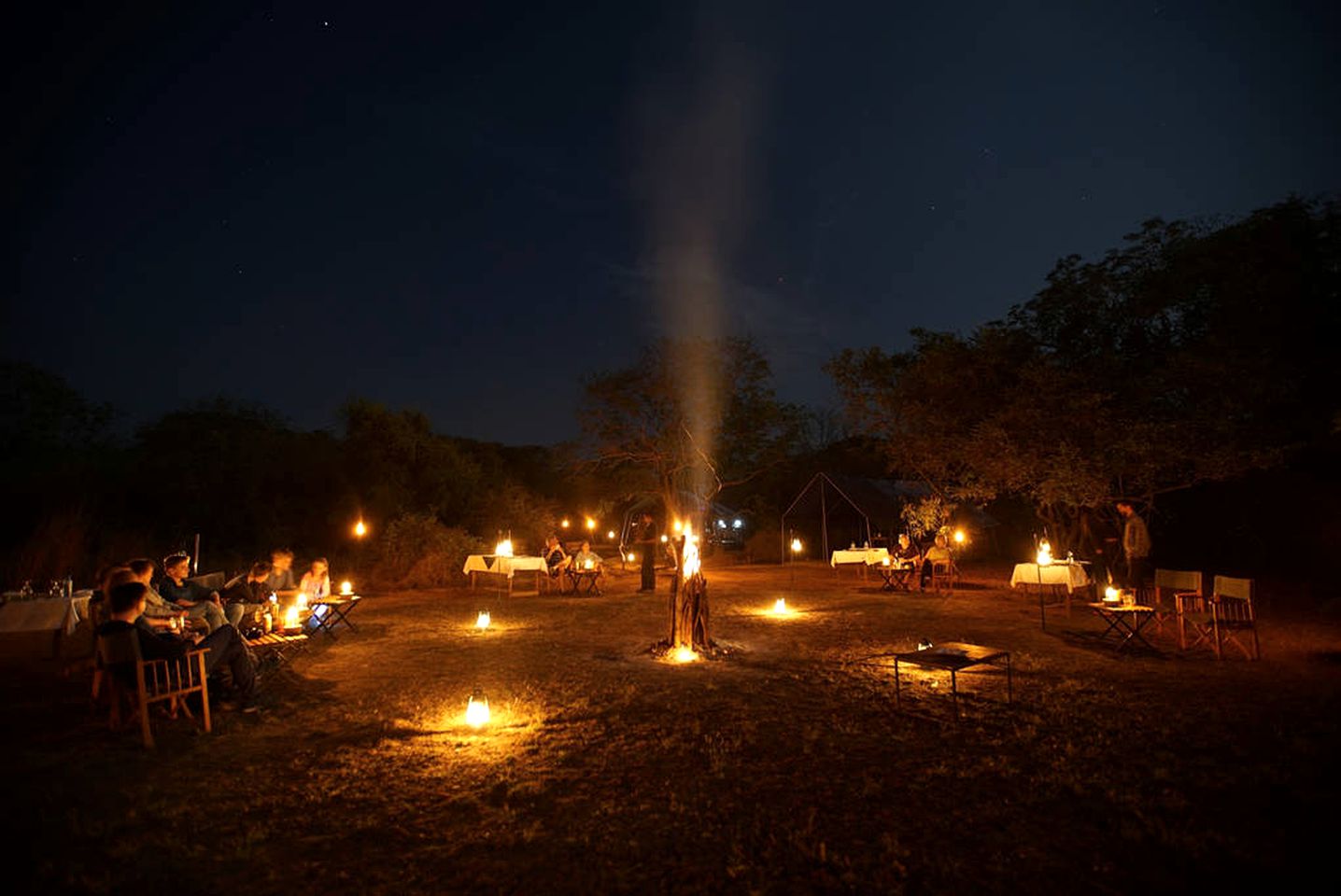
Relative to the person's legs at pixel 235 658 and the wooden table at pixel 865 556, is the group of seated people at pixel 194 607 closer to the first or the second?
the person's legs at pixel 235 658

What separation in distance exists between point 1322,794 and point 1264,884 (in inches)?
57.1

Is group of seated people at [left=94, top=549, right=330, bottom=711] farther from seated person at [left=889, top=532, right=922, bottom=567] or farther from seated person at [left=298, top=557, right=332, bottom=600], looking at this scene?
seated person at [left=889, top=532, right=922, bottom=567]

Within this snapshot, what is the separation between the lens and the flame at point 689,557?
839 centimetres

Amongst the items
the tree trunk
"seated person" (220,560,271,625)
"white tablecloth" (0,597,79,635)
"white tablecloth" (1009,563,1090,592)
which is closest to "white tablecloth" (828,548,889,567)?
"white tablecloth" (1009,563,1090,592)

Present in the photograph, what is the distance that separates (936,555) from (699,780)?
1230cm

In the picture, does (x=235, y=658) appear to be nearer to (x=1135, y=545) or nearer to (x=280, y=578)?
(x=280, y=578)

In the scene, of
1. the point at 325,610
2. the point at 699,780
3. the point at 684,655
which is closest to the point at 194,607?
the point at 325,610

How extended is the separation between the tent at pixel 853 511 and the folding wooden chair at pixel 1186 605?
51.0 ft

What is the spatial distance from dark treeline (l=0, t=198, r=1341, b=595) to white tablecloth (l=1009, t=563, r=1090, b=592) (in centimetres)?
136

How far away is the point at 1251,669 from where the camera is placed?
23.9 ft

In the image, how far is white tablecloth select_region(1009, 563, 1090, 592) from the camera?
11.8 m

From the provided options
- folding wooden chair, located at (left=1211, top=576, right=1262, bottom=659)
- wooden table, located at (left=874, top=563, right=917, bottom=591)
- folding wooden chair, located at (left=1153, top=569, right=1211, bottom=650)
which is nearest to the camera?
folding wooden chair, located at (left=1211, top=576, right=1262, bottom=659)

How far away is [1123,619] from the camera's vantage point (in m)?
9.34

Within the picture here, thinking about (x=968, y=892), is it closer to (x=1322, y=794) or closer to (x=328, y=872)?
(x=1322, y=794)
